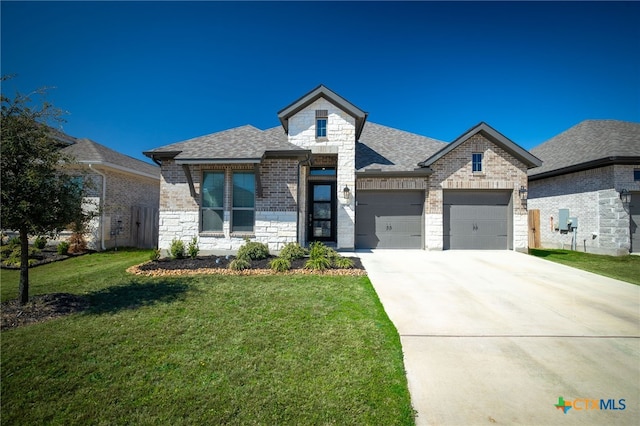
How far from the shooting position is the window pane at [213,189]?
9.16m

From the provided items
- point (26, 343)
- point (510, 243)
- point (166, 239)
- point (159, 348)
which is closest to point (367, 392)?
point (159, 348)

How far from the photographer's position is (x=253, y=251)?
8250mm

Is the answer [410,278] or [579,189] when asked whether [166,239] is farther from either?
[579,189]

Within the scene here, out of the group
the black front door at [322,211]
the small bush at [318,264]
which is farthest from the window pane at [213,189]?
the black front door at [322,211]

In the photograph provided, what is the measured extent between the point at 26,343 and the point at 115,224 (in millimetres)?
10420

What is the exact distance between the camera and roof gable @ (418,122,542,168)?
35.1 ft

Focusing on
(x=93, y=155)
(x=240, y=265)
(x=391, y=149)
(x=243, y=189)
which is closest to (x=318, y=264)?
(x=240, y=265)

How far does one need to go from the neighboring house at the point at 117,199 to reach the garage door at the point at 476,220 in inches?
550

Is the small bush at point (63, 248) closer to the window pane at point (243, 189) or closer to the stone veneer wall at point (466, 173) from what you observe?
the window pane at point (243, 189)

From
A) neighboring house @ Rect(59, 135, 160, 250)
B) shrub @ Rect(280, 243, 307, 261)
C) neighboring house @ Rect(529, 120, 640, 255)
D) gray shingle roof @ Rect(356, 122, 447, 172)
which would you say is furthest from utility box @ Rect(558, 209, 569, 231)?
neighboring house @ Rect(59, 135, 160, 250)

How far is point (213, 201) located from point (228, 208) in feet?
2.01

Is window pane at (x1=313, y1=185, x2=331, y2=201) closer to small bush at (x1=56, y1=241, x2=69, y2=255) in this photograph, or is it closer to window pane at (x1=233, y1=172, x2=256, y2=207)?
window pane at (x1=233, y1=172, x2=256, y2=207)

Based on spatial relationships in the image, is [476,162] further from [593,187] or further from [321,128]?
[321,128]

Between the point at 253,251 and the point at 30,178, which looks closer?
the point at 30,178
